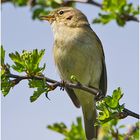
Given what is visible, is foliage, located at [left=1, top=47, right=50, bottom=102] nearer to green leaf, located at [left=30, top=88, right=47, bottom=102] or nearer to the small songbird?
green leaf, located at [left=30, top=88, right=47, bottom=102]

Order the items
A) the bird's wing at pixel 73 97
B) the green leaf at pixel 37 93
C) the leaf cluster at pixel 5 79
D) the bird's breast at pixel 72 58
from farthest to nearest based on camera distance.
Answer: the bird's wing at pixel 73 97 → the bird's breast at pixel 72 58 → the green leaf at pixel 37 93 → the leaf cluster at pixel 5 79

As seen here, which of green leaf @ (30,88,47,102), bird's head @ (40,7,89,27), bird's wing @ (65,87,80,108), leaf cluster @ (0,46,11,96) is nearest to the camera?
leaf cluster @ (0,46,11,96)

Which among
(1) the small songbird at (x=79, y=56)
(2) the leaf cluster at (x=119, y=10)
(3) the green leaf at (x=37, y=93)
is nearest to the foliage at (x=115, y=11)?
(2) the leaf cluster at (x=119, y=10)

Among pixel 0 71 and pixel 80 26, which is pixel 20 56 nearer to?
pixel 0 71

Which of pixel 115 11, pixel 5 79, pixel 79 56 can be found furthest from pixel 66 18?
pixel 5 79

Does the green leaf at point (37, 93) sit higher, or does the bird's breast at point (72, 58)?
the green leaf at point (37, 93)

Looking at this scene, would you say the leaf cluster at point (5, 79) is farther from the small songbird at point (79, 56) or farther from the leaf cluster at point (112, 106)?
the small songbird at point (79, 56)

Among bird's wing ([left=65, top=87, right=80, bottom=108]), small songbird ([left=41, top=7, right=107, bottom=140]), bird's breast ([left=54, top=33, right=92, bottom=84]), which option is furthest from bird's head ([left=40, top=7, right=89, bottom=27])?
bird's wing ([left=65, top=87, right=80, bottom=108])

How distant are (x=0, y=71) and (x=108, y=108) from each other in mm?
777

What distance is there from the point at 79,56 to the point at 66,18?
0.95 m

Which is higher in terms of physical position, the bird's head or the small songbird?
the bird's head

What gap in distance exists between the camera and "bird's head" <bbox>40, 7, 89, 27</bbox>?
592 centimetres

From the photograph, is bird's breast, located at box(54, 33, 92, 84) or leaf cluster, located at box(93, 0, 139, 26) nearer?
leaf cluster, located at box(93, 0, 139, 26)

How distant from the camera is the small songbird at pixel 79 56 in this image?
17.5ft
